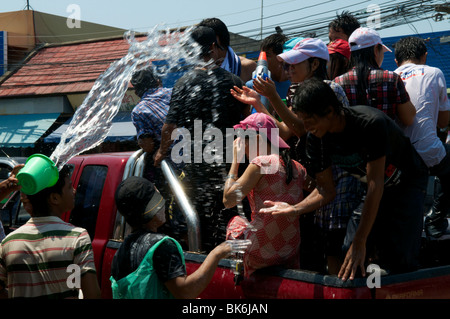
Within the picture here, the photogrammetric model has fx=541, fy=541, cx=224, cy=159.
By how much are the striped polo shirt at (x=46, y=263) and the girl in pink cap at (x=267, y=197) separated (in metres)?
0.96

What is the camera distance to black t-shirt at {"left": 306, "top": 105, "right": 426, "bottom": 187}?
296 centimetres

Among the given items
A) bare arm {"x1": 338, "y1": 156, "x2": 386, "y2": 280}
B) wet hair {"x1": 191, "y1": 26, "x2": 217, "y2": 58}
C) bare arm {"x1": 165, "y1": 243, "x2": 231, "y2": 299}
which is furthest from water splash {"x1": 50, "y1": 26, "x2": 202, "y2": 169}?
bare arm {"x1": 338, "y1": 156, "x2": 386, "y2": 280}

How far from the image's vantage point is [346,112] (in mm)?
3037

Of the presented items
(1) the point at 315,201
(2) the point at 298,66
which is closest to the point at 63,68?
(2) the point at 298,66

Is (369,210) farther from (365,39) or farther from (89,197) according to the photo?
(89,197)

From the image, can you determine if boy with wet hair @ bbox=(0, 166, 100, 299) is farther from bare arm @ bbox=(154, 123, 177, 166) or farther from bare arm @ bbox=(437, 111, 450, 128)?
bare arm @ bbox=(437, 111, 450, 128)

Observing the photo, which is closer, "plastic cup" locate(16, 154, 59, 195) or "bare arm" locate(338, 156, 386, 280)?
"bare arm" locate(338, 156, 386, 280)

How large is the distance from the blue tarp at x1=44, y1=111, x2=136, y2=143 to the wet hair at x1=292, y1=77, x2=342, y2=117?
12536 mm

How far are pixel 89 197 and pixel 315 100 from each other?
8.02ft

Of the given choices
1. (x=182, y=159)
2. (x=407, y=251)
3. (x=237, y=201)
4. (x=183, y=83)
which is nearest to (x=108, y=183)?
(x=182, y=159)

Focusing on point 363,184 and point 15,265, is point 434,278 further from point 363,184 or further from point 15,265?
point 15,265

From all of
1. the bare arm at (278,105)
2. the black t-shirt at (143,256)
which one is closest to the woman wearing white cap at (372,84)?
the bare arm at (278,105)

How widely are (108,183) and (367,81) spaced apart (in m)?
2.20
